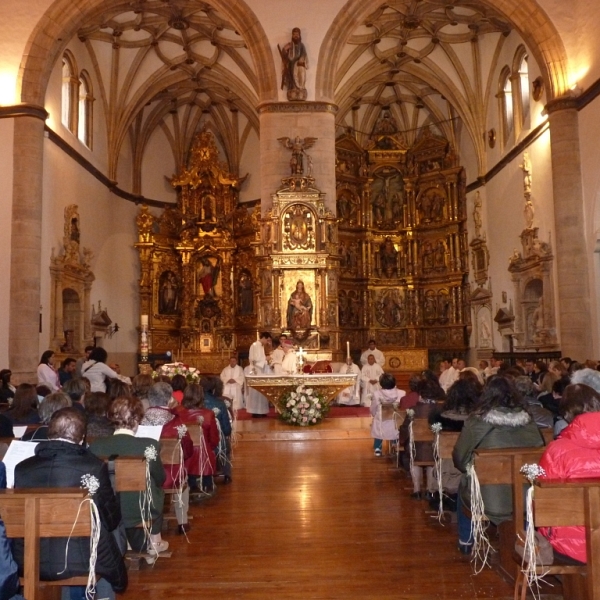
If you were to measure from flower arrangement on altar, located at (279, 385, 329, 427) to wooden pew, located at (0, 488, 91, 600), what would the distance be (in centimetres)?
982

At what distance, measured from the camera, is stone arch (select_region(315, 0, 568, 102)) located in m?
16.5

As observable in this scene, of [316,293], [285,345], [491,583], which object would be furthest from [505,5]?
[491,583]

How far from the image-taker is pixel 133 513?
5238 millimetres

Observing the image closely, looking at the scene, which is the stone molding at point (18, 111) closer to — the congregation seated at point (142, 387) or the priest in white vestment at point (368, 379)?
the priest in white vestment at point (368, 379)

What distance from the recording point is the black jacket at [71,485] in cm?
392

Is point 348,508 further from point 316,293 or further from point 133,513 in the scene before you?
point 316,293

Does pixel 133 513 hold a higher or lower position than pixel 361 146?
lower

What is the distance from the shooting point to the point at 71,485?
4.00m

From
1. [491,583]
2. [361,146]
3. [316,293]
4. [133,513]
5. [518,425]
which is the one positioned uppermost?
[361,146]

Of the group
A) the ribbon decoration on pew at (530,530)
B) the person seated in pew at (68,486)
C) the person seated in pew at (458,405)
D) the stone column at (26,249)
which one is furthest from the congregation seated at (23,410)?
the stone column at (26,249)

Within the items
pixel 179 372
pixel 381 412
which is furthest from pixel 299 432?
pixel 381 412

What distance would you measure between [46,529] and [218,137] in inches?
1040

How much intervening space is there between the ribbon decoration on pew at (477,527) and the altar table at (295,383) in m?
8.55

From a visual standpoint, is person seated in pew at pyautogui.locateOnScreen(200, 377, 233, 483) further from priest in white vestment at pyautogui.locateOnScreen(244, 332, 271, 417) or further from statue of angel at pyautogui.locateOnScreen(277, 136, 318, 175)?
statue of angel at pyautogui.locateOnScreen(277, 136, 318, 175)
